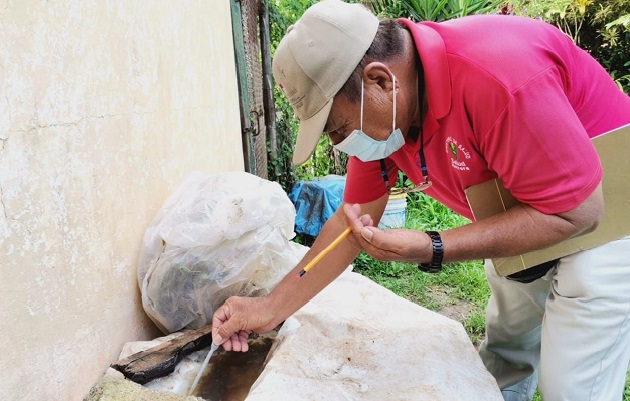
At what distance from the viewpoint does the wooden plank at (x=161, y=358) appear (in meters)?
1.45

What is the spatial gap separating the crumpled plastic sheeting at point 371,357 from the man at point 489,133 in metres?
0.20

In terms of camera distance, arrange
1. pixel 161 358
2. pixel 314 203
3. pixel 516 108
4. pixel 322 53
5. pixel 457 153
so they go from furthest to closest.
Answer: pixel 314 203 < pixel 161 358 < pixel 457 153 < pixel 322 53 < pixel 516 108

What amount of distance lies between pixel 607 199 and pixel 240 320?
1206 mm

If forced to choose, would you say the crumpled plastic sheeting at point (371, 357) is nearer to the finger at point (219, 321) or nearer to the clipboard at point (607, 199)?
the finger at point (219, 321)

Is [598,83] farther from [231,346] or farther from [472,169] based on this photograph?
[231,346]

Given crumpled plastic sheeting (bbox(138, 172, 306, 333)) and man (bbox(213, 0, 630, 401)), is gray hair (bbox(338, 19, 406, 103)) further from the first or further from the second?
crumpled plastic sheeting (bbox(138, 172, 306, 333))

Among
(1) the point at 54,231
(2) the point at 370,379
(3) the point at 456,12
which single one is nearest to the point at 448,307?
(2) the point at 370,379

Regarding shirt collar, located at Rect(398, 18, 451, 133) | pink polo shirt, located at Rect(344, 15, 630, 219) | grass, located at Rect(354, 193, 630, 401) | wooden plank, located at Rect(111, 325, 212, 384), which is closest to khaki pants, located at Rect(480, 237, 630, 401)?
pink polo shirt, located at Rect(344, 15, 630, 219)

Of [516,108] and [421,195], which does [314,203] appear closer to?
[421,195]

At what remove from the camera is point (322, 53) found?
4.15 feet

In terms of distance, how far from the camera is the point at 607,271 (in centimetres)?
144

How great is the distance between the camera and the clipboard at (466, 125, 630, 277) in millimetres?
1412

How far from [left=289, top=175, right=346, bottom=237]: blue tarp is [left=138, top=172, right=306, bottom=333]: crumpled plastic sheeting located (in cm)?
255

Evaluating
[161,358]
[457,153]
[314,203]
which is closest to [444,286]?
[314,203]
